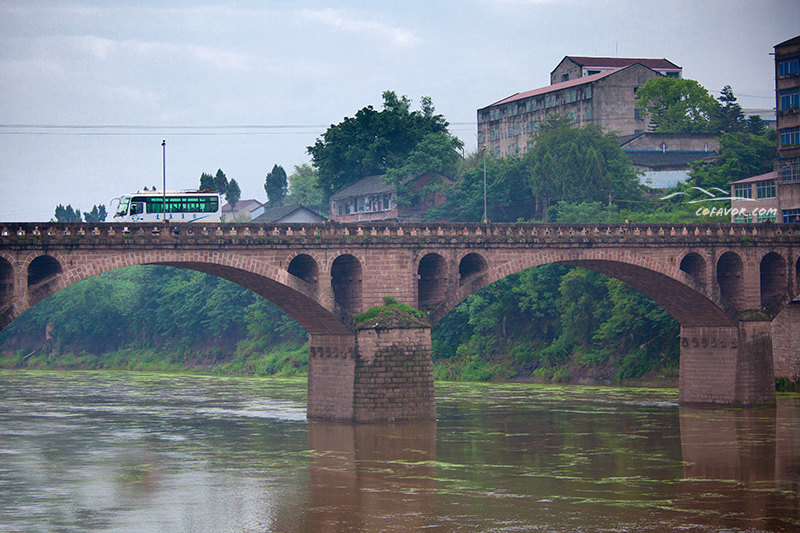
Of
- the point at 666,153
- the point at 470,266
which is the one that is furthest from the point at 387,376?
the point at 666,153

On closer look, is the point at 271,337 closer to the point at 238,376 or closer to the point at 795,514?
the point at 238,376

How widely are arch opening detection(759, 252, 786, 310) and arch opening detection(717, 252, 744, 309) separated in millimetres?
2478

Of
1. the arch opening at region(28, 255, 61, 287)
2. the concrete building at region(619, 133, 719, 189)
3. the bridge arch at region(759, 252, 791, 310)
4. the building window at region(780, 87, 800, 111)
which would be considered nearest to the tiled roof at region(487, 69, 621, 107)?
the concrete building at region(619, 133, 719, 189)

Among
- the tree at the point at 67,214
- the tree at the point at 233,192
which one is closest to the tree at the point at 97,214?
the tree at the point at 67,214

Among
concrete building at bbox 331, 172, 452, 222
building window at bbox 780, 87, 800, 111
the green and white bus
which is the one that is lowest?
the green and white bus

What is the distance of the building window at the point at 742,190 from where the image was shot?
3745 inches

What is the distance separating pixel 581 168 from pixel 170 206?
47.9 m

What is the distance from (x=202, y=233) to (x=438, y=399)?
25573mm

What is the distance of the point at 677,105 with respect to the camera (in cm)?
12975

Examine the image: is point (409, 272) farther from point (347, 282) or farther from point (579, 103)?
point (579, 103)

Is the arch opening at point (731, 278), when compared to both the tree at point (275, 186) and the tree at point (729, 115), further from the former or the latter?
the tree at point (275, 186)

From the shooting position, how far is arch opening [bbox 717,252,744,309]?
75.7 metres

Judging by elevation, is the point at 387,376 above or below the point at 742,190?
below

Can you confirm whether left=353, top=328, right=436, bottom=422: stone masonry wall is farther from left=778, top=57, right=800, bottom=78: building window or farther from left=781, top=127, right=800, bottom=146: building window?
left=778, top=57, right=800, bottom=78: building window
